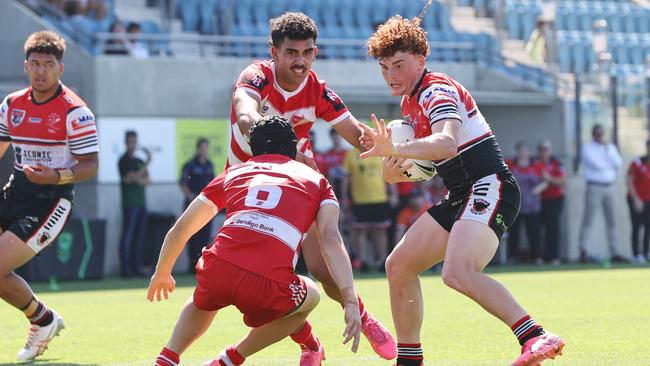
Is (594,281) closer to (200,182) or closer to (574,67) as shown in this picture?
(200,182)

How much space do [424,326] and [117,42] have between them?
11.3m

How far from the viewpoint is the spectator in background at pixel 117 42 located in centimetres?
1978

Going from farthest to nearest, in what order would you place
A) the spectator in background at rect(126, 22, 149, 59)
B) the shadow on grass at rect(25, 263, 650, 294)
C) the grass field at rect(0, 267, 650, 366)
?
the spectator in background at rect(126, 22, 149, 59) → the shadow on grass at rect(25, 263, 650, 294) → the grass field at rect(0, 267, 650, 366)

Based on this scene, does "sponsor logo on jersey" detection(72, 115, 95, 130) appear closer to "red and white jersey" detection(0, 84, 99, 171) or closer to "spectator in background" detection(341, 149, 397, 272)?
"red and white jersey" detection(0, 84, 99, 171)

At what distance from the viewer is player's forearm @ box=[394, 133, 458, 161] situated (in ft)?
21.7

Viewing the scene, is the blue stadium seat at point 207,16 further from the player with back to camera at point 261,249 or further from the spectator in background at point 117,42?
the player with back to camera at point 261,249

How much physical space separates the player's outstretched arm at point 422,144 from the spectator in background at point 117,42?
13472 millimetres

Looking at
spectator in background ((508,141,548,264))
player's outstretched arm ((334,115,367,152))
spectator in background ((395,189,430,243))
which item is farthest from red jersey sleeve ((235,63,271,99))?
spectator in background ((508,141,548,264))

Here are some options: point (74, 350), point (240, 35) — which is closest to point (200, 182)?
point (240, 35)

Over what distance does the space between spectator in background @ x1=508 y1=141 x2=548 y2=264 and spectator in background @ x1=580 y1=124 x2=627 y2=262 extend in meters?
0.85

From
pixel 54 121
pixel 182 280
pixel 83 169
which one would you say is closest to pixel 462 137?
pixel 83 169

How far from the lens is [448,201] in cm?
738

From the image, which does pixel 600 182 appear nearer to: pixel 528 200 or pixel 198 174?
pixel 528 200

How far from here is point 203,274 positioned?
650 centimetres
